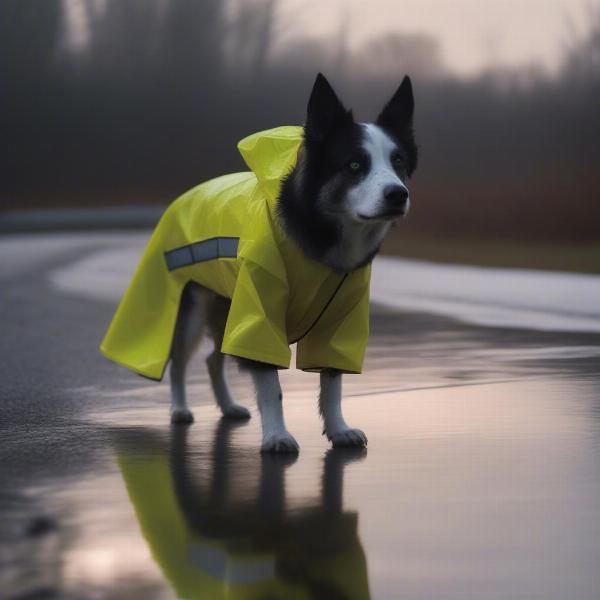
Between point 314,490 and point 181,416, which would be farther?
point 181,416

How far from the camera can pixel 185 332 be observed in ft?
20.0

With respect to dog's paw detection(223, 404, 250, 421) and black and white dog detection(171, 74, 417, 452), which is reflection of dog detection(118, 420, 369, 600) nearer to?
black and white dog detection(171, 74, 417, 452)

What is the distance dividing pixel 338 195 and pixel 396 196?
0.89ft

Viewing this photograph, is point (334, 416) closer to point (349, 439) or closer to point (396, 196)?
point (349, 439)

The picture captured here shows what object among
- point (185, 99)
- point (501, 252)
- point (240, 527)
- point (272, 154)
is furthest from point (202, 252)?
point (185, 99)

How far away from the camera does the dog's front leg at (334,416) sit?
5.16 metres

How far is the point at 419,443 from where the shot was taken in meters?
5.09


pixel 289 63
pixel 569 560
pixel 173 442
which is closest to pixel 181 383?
pixel 173 442

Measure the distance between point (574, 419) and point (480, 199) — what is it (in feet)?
32.0

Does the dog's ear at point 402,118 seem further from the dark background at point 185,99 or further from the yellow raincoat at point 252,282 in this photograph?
the dark background at point 185,99

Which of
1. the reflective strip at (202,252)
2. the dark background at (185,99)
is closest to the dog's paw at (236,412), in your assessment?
the reflective strip at (202,252)

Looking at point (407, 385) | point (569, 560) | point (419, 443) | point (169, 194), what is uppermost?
point (569, 560)

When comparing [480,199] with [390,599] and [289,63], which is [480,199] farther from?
[390,599]

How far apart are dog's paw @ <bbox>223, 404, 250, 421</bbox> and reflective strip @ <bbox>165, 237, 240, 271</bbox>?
660 millimetres
